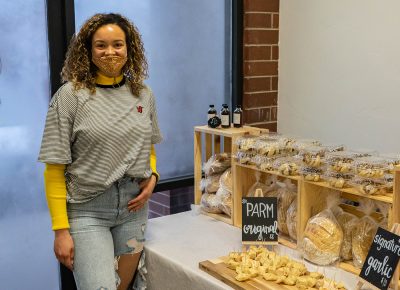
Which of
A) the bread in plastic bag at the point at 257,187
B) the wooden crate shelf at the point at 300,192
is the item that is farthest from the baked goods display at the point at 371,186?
the bread in plastic bag at the point at 257,187

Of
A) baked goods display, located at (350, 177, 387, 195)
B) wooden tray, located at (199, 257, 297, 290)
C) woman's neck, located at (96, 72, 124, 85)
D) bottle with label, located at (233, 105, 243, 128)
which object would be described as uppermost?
woman's neck, located at (96, 72, 124, 85)

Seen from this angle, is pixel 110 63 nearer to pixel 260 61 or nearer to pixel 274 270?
pixel 274 270

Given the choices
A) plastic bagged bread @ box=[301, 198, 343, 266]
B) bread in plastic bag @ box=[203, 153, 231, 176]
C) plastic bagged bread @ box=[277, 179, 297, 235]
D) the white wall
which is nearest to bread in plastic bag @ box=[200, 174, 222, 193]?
bread in plastic bag @ box=[203, 153, 231, 176]

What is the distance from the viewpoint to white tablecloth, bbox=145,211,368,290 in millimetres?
1774

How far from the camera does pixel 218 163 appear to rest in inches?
92.4

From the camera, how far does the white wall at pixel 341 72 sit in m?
2.45

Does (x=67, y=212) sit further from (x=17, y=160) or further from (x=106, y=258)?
(x=17, y=160)

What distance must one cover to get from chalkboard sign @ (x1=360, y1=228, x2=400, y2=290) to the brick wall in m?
1.50

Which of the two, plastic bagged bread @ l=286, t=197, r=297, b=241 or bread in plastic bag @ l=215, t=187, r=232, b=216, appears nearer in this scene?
plastic bagged bread @ l=286, t=197, r=297, b=241

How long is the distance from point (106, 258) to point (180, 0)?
1.47m

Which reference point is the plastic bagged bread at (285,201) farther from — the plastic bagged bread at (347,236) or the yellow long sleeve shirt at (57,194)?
the yellow long sleeve shirt at (57,194)

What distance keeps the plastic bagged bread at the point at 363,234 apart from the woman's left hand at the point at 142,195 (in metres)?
0.76

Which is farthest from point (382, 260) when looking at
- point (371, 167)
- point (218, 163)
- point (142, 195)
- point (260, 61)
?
point (260, 61)

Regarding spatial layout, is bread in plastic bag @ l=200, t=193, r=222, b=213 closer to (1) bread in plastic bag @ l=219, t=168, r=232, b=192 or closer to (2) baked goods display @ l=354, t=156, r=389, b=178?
(1) bread in plastic bag @ l=219, t=168, r=232, b=192
